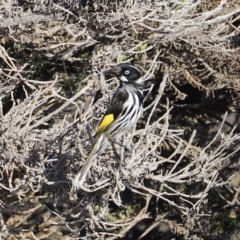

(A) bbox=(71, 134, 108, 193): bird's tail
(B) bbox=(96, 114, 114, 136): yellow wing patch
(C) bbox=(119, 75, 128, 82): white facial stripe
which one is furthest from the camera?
(C) bbox=(119, 75, 128, 82): white facial stripe

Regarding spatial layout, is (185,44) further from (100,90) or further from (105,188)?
(105,188)

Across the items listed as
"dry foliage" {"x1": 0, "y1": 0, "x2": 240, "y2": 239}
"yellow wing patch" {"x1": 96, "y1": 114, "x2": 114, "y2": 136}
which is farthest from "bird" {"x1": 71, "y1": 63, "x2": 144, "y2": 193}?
"dry foliage" {"x1": 0, "y1": 0, "x2": 240, "y2": 239}

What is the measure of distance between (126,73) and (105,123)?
43 centimetres

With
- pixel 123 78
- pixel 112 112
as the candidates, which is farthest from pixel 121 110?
pixel 123 78

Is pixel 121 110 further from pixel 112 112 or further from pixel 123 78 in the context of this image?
pixel 123 78

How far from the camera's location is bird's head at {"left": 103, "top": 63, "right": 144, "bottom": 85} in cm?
613

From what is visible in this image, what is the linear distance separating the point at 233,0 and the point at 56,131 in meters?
2.44

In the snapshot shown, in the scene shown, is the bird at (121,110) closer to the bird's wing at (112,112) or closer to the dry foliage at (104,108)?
the bird's wing at (112,112)

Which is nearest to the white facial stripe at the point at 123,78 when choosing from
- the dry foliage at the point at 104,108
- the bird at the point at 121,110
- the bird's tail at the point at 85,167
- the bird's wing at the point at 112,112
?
the bird at the point at 121,110

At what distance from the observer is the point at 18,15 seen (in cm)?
660

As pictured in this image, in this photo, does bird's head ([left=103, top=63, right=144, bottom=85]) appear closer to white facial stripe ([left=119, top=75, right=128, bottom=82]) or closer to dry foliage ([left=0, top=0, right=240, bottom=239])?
white facial stripe ([left=119, top=75, right=128, bottom=82])

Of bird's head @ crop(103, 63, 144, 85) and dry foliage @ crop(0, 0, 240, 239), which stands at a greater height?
bird's head @ crop(103, 63, 144, 85)

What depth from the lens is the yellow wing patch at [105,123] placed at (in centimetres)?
605

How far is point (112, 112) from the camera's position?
19.9 ft
